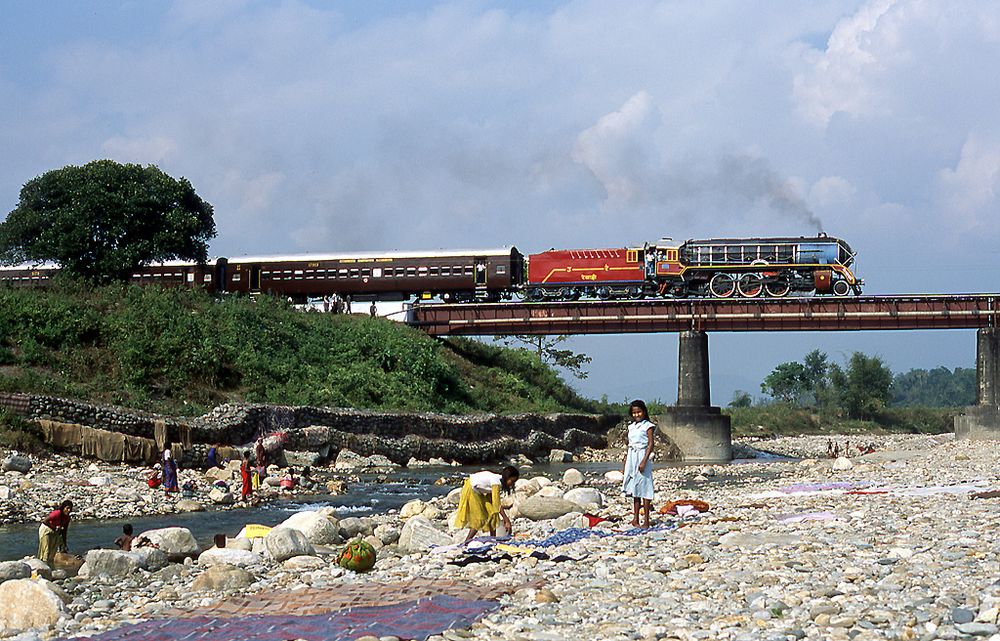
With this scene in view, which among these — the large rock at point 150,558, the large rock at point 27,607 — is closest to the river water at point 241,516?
the large rock at point 150,558

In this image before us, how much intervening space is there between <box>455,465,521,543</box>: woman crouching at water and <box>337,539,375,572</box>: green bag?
1.22 m

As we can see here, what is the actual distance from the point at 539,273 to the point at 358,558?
37.0 m

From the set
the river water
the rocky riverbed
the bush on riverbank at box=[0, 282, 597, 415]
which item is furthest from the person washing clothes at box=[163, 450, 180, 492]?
the bush on riverbank at box=[0, 282, 597, 415]

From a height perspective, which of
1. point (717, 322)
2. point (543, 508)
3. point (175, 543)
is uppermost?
point (717, 322)

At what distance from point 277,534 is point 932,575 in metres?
7.27

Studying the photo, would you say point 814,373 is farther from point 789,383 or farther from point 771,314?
point 771,314

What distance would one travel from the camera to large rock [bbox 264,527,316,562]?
11.7 m

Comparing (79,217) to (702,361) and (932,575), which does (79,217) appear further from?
(932,575)

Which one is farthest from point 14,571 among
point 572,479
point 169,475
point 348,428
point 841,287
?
point 841,287

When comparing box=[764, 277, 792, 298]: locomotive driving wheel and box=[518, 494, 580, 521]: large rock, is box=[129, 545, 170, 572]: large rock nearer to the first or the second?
box=[518, 494, 580, 521]: large rock

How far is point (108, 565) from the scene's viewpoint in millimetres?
11250

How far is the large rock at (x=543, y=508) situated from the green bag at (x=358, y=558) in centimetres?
416

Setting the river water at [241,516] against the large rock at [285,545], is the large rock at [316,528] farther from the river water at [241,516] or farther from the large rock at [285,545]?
the river water at [241,516]

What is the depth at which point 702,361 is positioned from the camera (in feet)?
127
